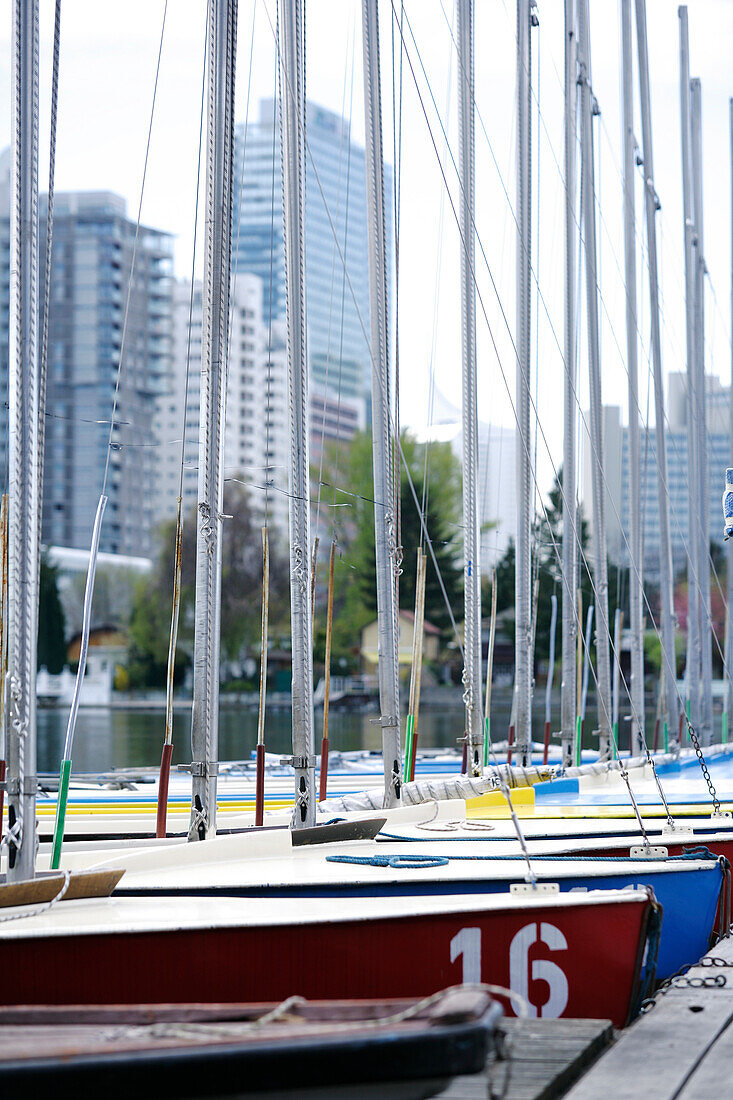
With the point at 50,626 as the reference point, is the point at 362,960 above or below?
below

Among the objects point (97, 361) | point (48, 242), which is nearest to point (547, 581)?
point (48, 242)

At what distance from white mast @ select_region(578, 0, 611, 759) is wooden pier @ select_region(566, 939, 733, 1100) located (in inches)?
470

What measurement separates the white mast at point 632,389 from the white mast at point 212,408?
11232 mm

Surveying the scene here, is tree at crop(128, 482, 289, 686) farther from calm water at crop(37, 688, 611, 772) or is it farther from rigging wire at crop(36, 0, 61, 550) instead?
rigging wire at crop(36, 0, 61, 550)

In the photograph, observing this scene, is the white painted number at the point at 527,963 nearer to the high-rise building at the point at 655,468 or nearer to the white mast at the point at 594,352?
the white mast at the point at 594,352

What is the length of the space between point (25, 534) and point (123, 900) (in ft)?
6.96

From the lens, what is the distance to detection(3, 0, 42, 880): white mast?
7.35m

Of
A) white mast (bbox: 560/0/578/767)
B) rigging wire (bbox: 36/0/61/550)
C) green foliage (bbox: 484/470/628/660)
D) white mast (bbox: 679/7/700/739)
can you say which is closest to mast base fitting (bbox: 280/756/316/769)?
rigging wire (bbox: 36/0/61/550)

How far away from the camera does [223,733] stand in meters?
54.7

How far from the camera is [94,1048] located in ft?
15.6

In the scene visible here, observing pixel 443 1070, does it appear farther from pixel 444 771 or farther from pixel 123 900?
pixel 444 771

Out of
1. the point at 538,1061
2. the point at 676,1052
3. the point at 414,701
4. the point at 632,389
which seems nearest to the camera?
the point at 538,1061

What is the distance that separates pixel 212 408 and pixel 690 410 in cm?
2014

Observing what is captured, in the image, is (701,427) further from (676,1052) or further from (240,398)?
(240,398)
